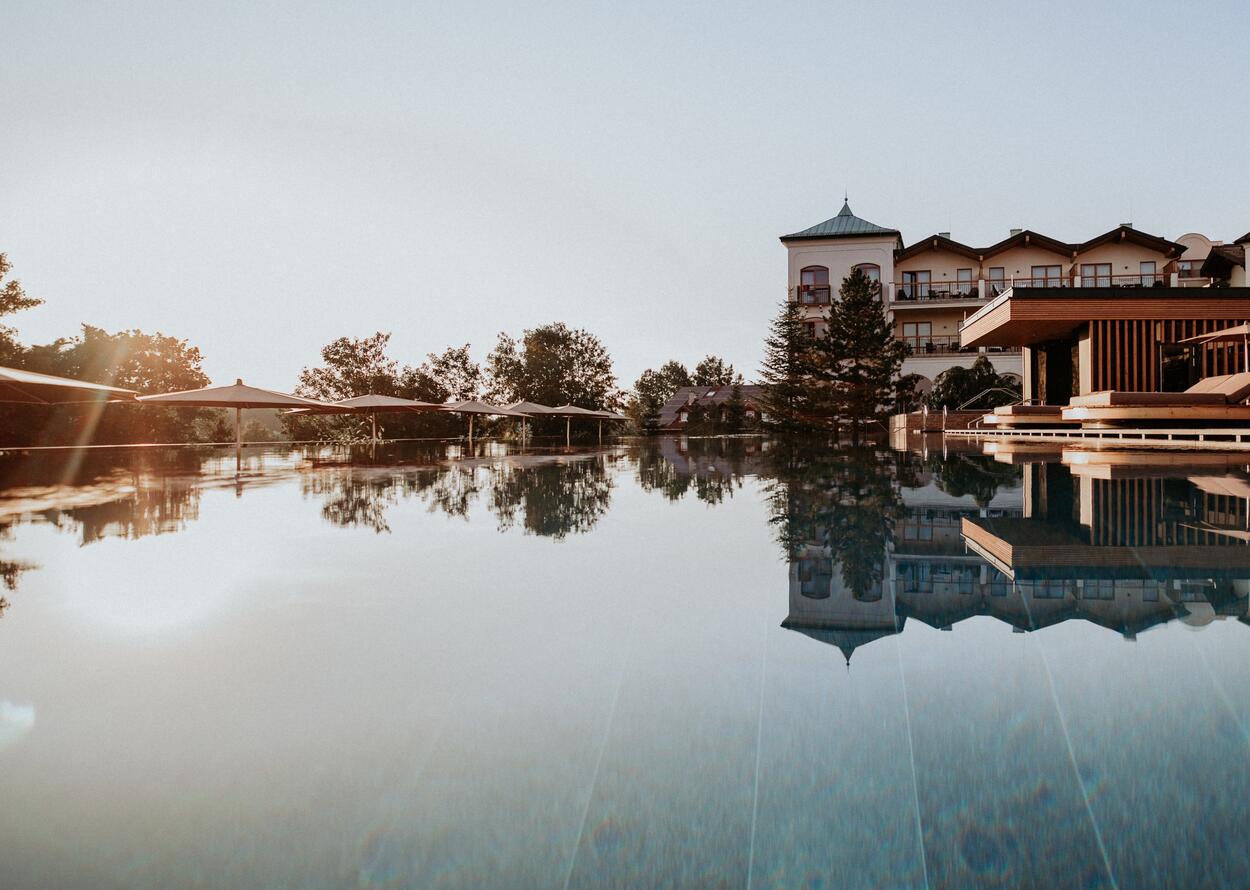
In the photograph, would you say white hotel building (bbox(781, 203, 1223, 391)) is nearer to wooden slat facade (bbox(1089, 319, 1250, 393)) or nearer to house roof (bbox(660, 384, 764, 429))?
wooden slat facade (bbox(1089, 319, 1250, 393))

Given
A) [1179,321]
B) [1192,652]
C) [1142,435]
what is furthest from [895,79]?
[1192,652]

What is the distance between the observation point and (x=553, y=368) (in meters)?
44.4

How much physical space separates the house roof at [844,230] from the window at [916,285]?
72.2 inches

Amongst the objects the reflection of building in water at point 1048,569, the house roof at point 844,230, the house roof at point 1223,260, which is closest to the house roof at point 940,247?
the house roof at point 844,230

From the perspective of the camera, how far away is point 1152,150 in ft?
46.2

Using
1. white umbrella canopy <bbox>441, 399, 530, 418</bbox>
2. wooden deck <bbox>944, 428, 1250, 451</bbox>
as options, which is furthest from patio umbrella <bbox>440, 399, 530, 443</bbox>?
wooden deck <bbox>944, 428, 1250, 451</bbox>

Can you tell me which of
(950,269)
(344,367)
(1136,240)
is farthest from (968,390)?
(344,367)

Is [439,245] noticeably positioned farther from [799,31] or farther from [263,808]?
[263,808]

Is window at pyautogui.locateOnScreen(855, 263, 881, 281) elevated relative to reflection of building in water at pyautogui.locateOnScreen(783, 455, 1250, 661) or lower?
elevated

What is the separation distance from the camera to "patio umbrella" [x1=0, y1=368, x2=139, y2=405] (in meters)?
13.6

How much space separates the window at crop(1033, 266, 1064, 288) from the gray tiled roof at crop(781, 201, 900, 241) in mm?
6627


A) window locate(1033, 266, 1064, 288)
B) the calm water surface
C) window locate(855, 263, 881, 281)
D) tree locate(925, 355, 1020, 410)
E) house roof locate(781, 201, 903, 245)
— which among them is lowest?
the calm water surface

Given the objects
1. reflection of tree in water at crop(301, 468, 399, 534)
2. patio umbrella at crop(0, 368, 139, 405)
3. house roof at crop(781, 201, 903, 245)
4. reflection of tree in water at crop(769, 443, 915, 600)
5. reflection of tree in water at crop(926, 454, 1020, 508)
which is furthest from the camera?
house roof at crop(781, 201, 903, 245)

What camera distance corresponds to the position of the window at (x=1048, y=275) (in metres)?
33.1
